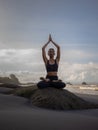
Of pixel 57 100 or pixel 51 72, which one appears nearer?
pixel 57 100

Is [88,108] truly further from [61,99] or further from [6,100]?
[6,100]

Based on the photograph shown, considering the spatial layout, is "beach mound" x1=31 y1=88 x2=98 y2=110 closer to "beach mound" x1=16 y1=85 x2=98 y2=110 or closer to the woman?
"beach mound" x1=16 y1=85 x2=98 y2=110

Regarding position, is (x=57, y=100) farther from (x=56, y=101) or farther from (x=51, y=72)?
(x=51, y=72)

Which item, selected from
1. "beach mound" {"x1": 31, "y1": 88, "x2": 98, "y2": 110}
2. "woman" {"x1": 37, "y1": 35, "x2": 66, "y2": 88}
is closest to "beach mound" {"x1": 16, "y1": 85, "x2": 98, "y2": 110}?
"beach mound" {"x1": 31, "y1": 88, "x2": 98, "y2": 110}

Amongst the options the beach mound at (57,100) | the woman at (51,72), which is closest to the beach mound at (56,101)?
the beach mound at (57,100)

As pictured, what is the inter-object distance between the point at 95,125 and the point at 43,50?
14.1ft

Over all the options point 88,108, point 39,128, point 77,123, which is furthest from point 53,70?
point 39,128

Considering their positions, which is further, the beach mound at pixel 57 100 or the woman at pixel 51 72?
the woman at pixel 51 72

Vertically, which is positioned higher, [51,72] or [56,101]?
[51,72]

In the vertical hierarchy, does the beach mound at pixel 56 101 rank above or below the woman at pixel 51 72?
below

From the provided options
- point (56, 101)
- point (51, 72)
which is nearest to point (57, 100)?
point (56, 101)

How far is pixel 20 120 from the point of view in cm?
516

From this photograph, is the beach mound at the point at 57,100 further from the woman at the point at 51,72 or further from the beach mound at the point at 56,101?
the woman at the point at 51,72

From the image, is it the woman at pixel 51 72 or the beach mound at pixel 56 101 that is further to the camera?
the woman at pixel 51 72
